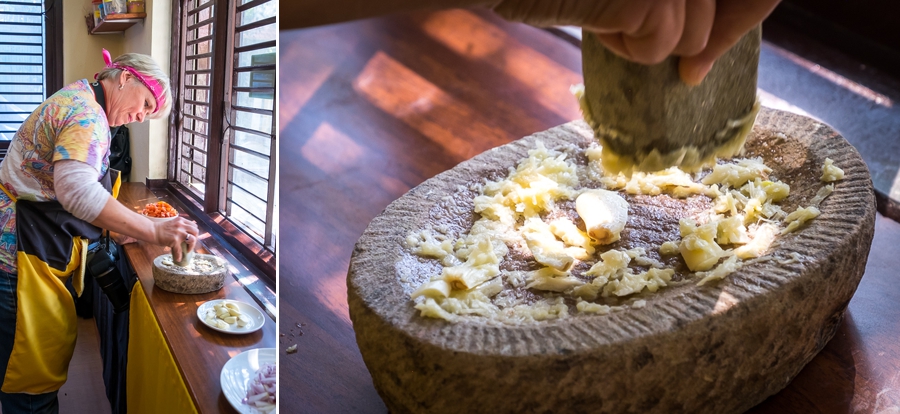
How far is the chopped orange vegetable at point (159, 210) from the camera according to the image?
2.88 feet

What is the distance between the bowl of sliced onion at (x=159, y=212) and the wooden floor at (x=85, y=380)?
0.21 metres

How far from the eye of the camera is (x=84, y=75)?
951mm

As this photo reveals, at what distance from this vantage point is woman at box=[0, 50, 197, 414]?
0.89 meters

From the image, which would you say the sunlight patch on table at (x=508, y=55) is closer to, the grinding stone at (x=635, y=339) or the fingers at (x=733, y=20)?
the grinding stone at (x=635, y=339)

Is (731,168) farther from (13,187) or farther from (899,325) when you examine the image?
(13,187)


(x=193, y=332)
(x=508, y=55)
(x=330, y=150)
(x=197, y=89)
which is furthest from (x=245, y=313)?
(x=508, y=55)

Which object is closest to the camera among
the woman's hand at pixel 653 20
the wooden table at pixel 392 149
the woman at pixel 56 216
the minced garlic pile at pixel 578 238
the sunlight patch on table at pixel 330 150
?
the woman's hand at pixel 653 20

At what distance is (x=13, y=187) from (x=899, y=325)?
4.88 ft

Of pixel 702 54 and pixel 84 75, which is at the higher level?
pixel 702 54

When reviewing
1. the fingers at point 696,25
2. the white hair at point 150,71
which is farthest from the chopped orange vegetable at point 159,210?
the fingers at point 696,25

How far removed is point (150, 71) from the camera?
887mm

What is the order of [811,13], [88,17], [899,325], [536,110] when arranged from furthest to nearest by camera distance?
[811,13] → [536,110] → [899,325] → [88,17]

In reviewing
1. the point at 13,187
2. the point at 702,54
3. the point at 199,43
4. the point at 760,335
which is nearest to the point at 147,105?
the point at 199,43

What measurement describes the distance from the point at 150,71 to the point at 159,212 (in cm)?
18
